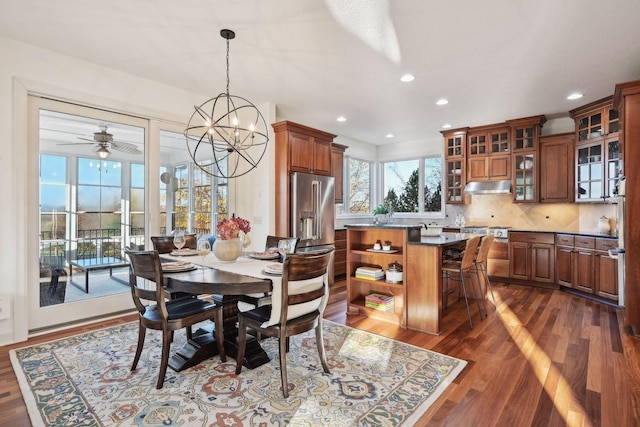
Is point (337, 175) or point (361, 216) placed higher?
point (337, 175)

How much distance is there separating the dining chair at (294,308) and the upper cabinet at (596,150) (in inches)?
167

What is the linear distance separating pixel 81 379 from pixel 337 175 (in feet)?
16.3

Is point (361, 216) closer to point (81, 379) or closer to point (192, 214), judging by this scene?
point (192, 214)

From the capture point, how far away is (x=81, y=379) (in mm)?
2320

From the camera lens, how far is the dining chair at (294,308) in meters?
2.09

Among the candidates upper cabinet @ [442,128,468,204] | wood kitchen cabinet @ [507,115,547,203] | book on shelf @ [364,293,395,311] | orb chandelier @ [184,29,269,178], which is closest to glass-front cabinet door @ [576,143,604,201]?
wood kitchen cabinet @ [507,115,547,203]

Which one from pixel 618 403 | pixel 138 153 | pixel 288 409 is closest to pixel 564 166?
pixel 618 403

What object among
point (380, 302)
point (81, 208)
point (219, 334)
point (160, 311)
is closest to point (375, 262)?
point (380, 302)

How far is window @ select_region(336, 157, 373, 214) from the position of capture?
7086 millimetres

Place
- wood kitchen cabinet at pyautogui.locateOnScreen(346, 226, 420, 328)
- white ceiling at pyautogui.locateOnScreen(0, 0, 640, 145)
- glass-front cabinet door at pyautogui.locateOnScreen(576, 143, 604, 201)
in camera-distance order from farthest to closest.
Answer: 1. glass-front cabinet door at pyautogui.locateOnScreen(576, 143, 604, 201)
2. wood kitchen cabinet at pyautogui.locateOnScreen(346, 226, 420, 328)
3. white ceiling at pyautogui.locateOnScreen(0, 0, 640, 145)

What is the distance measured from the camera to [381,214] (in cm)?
688

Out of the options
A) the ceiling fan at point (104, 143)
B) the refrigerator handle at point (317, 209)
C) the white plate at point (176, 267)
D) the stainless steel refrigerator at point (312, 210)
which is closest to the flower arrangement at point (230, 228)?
the white plate at point (176, 267)

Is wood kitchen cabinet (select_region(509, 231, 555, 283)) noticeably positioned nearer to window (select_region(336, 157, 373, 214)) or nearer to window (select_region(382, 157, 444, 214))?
window (select_region(382, 157, 444, 214))

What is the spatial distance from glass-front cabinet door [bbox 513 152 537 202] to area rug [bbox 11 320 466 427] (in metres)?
3.93
